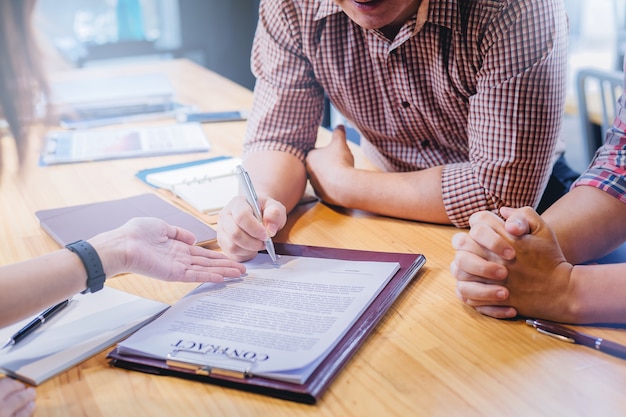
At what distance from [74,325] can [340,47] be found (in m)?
0.78

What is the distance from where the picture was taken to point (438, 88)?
1.32 m

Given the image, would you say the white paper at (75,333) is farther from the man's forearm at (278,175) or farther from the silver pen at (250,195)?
the man's forearm at (278,175)

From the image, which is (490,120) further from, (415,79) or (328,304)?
(328,304)

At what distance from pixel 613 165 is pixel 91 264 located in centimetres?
79

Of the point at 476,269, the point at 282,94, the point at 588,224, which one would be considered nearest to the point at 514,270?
the point at 476,269

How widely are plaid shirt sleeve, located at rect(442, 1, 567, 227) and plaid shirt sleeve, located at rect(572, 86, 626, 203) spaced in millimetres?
96

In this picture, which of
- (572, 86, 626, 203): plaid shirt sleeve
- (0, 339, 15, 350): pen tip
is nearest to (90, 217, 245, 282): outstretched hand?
(0, 339, 15, 350): pen tip

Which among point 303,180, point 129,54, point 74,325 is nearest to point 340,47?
point 303,180

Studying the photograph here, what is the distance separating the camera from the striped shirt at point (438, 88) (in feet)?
3.80

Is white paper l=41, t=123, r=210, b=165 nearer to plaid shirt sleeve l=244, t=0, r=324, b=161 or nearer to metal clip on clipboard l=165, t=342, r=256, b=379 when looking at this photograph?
plaid shirt sleeve l=244, t=0, r=324, b=161

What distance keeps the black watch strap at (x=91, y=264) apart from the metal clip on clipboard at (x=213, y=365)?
16 centimetres

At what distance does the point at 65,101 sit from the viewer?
7.03ft

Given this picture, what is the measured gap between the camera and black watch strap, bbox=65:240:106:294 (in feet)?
2.89

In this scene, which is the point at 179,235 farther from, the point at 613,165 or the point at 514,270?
the point at 613,165
